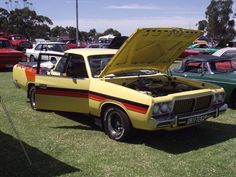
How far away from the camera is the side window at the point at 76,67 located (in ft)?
25.4

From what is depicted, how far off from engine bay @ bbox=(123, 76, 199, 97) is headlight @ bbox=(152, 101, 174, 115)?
632 millimetres

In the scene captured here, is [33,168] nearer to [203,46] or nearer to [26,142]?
[26,142]

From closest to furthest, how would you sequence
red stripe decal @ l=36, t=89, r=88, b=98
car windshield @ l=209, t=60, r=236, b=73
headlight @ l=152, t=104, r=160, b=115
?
1. headlight @ l=152, t=104, r=160, b=115
2. red stripe decal @ l=36, t=89, r=88, b=98
3. car windshield @ l=209, t=60, r=236, b=73

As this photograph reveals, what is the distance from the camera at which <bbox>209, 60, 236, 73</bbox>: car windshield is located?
10459 millimetres

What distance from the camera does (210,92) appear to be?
717 centimetres

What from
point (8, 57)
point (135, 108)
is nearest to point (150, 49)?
point (135, 108)

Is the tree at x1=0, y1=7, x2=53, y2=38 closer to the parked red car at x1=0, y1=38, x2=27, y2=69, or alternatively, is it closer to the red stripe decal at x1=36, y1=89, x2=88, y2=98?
the parked red car at x1=0, y1=38, x2=27, y2=69

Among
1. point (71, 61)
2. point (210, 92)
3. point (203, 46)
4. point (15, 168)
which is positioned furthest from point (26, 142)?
point (203, 46)

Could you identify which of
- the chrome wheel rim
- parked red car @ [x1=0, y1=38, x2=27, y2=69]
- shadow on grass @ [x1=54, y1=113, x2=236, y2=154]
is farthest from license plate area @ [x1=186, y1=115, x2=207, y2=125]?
parked red car @ [x1=0, y1=38, x2=27, y2=69]

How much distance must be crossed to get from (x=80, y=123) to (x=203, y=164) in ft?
10.4

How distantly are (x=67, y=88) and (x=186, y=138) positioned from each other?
2.32 m

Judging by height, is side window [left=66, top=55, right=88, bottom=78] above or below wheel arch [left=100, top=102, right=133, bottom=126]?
above

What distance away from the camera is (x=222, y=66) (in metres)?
10.8

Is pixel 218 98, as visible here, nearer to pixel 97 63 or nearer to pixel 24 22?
pixel 97 63
